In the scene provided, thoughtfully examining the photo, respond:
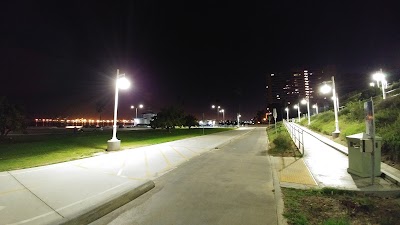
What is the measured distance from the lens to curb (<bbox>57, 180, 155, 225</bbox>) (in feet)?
16.8

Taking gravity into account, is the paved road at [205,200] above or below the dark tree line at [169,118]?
below

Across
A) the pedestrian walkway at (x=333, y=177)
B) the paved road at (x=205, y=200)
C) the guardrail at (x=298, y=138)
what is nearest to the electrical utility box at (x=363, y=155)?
the pedestrian walkway at (x=333, y=177)

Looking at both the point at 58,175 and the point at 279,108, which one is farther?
the point at 279,108

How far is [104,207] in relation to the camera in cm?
582

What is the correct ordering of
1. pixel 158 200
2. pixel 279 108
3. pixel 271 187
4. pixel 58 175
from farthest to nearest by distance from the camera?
pixel 279 108
pixel 58 175
pixel 271 187
pixel 158 200

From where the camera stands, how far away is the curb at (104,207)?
16.8 ft

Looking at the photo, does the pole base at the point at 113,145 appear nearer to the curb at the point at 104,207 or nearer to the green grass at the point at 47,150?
the green grass at the point at 47,150

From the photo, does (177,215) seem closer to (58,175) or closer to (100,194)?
(100,194)

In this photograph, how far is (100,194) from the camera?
671 cm

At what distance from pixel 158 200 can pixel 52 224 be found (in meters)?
2.46

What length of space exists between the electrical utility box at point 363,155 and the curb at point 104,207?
21.4 ft

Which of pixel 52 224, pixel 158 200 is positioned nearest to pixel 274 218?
pixel 158 200

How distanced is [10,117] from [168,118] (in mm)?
22632

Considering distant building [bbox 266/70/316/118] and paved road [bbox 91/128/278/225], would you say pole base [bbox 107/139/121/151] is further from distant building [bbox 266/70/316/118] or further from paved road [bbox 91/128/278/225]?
distant building [bbox 266/70/316/118]
